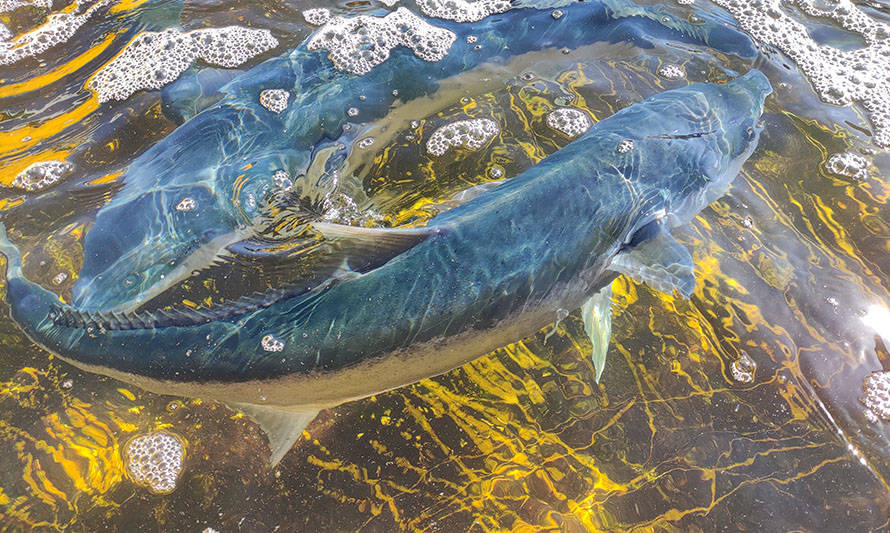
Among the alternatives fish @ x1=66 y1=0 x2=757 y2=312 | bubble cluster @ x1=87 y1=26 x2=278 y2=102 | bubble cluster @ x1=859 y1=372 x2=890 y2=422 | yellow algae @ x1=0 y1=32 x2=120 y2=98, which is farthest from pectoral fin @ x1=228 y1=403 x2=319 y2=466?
yellow algae @ x1=0 y1=32 x2=120 y2=98

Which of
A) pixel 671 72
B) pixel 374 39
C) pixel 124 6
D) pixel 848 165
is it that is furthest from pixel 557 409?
pixel 124 6

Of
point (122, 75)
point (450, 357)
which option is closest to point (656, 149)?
point (450, 357)

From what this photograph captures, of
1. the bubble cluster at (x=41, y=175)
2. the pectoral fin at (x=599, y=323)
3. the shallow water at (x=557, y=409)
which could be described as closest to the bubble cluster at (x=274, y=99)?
Result: the shallow water at (x=557, y=409)

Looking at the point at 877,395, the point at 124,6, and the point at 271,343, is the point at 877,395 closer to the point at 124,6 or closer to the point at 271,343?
the point at 271,343

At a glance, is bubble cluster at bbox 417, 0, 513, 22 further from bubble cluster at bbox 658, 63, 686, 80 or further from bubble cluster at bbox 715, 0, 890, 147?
bubble cluster at bbox 715, 0, 890, 147

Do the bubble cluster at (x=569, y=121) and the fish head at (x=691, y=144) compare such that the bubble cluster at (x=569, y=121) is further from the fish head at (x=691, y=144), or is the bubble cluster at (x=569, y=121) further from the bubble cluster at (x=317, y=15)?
the bubble cluster at (x=317, y=15)

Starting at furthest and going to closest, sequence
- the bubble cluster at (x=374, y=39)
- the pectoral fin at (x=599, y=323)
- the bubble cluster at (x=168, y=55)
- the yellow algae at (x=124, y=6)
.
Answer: the yellow algae at (x=124, y=6) → the bubble cluster at (x=168, y=55) → the bubble cluster at (x=374, y=39) → the pectoral fin at (x=599, y=323)
